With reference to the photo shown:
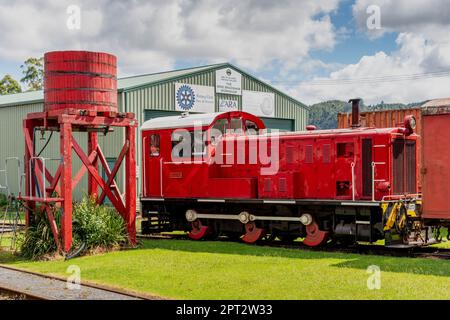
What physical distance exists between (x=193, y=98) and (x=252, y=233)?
50.6 feet

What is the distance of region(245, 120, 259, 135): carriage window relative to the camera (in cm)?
1745

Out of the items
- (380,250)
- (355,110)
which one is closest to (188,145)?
(355,110)

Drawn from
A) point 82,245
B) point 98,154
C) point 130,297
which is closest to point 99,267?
point 82,245

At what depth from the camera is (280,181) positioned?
1557 cm

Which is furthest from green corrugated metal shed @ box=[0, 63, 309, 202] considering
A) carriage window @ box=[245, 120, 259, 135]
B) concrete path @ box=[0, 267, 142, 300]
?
concrete path @ box=[0, 267, 142, 300]

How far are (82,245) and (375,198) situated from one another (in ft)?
23.2

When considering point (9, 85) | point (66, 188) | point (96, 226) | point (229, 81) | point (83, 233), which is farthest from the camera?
point (9, 85)

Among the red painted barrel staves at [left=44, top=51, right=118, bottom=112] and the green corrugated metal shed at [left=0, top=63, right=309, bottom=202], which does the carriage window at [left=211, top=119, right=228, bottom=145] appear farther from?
the green corrugated metal shed at [left=0, top=63, right=309, bottom=202]

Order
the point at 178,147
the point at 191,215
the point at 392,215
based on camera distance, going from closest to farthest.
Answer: the point at 392,215, the point at 191,215, the point at 178,147

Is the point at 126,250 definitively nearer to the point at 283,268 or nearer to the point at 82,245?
the point at 82,245

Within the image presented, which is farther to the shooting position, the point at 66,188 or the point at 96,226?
the point at 96,226

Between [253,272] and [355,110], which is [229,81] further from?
[253,272]

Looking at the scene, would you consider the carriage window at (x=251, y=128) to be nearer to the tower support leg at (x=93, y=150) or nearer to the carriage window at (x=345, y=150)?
the carriage window at (x=345, y=150)
